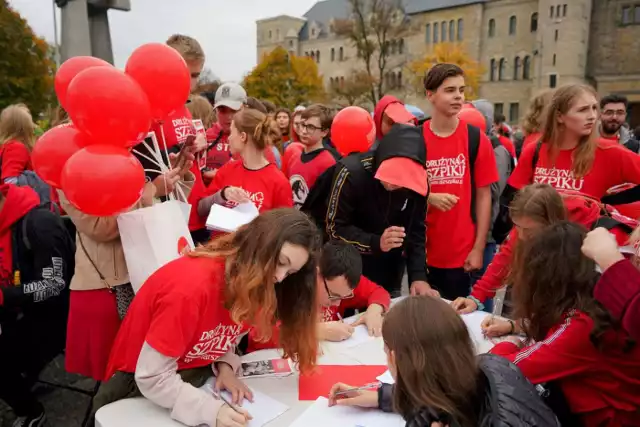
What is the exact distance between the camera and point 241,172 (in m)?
3.20

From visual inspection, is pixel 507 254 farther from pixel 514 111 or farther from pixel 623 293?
pixel 514 111

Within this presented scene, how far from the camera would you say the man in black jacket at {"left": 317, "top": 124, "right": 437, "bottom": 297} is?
2551 millimetres

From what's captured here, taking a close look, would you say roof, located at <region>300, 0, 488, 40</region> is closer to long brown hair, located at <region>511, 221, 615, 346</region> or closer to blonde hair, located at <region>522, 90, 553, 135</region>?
blonde hair, located at <region>522, 90, 553, 135</region>

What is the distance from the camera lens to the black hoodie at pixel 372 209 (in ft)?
8.93

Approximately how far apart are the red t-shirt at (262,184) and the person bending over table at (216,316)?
1.25 meters

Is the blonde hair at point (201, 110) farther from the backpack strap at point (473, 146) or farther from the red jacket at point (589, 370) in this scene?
the red jacket at point (589, 370)

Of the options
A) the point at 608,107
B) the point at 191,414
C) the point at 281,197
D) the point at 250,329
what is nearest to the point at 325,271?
the point at 250,329

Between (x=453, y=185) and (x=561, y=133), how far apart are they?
66cm

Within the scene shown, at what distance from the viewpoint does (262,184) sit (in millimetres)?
3125

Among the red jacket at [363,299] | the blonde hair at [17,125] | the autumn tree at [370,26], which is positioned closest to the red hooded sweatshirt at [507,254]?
the red jacket at [363,299]

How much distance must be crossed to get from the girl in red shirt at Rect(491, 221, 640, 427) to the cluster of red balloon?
1.58 meters

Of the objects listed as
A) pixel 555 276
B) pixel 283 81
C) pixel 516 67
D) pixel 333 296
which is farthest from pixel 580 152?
pixel 516 67

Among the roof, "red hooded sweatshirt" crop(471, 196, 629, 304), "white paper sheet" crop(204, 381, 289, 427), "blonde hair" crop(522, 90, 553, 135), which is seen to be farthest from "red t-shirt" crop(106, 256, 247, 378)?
the roof

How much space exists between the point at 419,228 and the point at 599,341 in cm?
137
